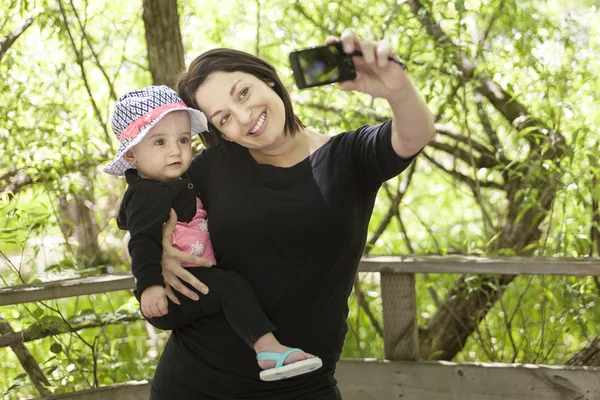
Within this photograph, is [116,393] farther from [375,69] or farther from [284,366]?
[375,69]

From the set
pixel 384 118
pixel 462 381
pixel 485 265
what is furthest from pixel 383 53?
pixel 384 118

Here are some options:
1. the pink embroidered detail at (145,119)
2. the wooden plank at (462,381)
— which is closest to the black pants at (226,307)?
the pink embroidered detail at (145,119)

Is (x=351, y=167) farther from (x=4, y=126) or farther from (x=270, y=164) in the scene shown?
(x=4, y=126)

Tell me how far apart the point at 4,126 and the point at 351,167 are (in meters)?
1.98

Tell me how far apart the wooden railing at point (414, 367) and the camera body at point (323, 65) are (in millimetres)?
1436

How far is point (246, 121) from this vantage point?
168 cm

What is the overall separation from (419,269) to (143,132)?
4.45 ft

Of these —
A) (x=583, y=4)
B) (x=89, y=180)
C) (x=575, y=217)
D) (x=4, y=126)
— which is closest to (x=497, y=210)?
(x=575, y=217)

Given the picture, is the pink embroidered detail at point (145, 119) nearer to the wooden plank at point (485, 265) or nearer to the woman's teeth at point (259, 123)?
the woman's teeth at point (259, 123)

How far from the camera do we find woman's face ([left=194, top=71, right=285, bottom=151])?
1690mm

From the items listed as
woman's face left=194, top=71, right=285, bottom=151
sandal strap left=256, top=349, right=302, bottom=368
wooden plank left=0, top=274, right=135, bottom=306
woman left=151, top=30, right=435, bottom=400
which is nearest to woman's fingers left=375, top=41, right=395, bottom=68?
woman left=151, top=30, right=435, bottom=400

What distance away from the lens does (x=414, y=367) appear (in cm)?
284

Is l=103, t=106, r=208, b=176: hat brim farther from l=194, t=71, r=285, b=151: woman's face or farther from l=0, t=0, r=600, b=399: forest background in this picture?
l=0, t=0, r=600, b=399: forest background

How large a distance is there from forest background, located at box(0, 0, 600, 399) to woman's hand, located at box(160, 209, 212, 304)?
1133 mm
